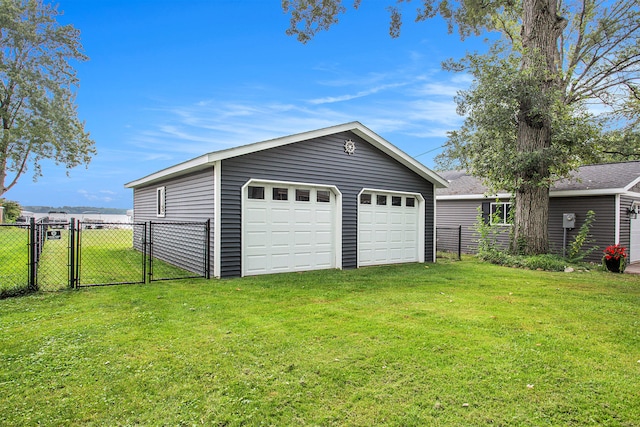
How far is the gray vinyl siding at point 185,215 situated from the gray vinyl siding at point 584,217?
11677 millimetres

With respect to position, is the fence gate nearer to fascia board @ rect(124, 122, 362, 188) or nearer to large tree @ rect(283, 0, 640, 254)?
fascia board @ rect(124, 122, 362, 188)

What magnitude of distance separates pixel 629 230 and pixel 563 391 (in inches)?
486

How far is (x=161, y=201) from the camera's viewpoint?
11445 millimetres

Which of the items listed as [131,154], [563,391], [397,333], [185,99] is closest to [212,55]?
[185,99]

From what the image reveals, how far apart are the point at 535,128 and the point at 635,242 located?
573cm

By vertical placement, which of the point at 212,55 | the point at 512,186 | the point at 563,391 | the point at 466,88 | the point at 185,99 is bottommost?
the point at 563,391

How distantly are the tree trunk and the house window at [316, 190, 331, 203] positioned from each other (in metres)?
5.90

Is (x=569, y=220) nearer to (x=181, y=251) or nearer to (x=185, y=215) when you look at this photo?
(x=185, y=215)

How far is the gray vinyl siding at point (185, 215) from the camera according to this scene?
8062 millimetres

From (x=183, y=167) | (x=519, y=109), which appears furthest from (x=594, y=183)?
(x=183, y=167)

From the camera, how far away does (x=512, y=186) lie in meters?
11.4

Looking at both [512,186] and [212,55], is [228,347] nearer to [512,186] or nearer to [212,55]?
[512,186]

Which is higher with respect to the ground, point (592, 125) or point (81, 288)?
point (592, 125)

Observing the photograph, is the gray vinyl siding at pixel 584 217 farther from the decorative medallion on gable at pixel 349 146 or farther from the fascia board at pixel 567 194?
the decorative medallion on gable at pixel 349 146
